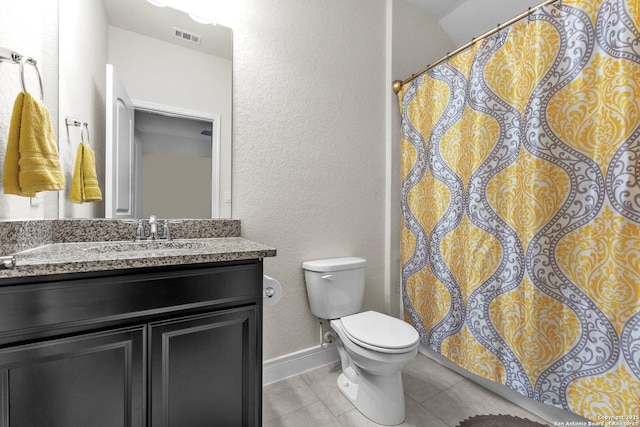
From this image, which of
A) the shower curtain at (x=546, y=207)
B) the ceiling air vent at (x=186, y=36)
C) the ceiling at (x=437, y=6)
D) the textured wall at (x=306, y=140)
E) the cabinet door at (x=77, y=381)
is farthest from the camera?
the ceiling at (x=437, y=6)

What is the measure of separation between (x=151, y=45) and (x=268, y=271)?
133cm

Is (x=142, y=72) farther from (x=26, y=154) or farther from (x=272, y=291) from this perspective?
(x=272, y=291)

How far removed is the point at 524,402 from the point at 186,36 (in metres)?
2.60

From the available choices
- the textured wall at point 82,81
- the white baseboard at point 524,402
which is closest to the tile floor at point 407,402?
the white baseboard at point 524,402

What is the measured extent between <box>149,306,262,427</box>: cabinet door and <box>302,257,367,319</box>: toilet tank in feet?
2.17

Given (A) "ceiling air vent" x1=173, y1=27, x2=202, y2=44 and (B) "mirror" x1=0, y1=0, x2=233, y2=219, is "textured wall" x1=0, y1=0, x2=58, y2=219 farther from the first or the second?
(A) "ceiling air vent" x1=173, y1=27, x2=202, y2=44

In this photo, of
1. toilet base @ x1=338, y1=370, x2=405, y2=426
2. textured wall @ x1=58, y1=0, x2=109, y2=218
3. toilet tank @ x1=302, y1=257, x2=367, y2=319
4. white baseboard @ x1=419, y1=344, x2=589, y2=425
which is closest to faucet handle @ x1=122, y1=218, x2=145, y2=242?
textured wall @ x1=58, y1=0, x2=109, y2=218

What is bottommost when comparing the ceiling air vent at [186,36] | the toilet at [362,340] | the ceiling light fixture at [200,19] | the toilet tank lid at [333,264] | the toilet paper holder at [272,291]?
the toilet at [362,340]

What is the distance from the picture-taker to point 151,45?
1400 mm

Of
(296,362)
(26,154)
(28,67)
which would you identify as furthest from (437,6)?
(296,362)

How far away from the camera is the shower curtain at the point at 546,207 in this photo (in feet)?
3.60

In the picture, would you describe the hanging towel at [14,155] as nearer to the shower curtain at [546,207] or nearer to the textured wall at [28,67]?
the textured wall at [28,67]

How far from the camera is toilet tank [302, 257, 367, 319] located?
5.55 feet

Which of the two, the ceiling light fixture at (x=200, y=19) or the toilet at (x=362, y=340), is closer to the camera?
the toilet at (x=362, y=340)
